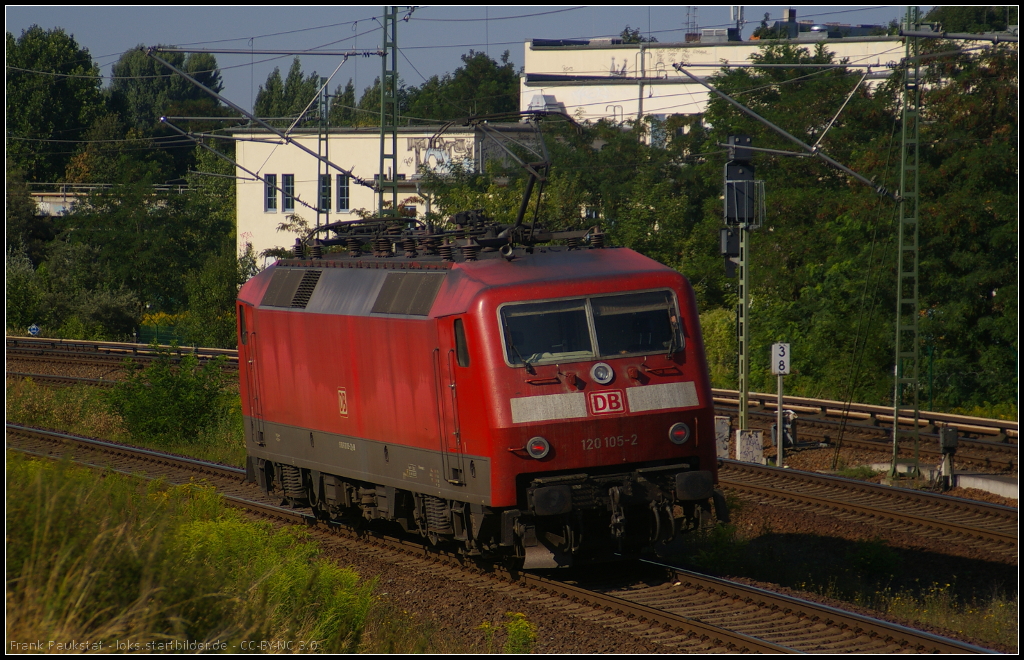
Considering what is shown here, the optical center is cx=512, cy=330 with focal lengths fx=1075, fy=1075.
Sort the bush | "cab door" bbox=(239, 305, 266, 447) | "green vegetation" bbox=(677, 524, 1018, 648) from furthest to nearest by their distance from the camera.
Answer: the bush, "cab door" bbox=(239, 305, 266, 447), "green vegetation" bbox=(677, 524, 1018, 648)

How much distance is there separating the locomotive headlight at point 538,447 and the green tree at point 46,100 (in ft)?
241

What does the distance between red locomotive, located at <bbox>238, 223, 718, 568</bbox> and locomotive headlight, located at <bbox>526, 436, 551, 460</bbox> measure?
0.01m

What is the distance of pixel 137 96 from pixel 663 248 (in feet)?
286

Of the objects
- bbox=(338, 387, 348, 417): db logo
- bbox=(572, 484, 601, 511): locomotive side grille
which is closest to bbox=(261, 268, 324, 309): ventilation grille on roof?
bbox=(338, 387, 348, 417): db logo

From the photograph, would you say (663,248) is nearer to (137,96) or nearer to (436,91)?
(436,91)

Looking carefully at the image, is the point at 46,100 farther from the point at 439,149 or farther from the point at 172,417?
the point at 172,417

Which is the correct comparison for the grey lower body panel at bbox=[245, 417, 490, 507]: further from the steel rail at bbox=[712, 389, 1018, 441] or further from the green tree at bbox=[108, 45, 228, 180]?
the green tree at bbox=[108, 45, 228, 180]

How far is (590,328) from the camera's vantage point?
35.9 ft

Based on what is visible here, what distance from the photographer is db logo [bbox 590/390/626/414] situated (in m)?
10.7

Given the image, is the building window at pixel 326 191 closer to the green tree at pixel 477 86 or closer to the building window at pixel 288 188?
the building window at pixel 288 188

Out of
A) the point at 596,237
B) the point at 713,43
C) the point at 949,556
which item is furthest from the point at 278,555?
the point at 713,43

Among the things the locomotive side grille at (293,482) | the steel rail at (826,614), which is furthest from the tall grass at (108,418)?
the steel rail at (826,614)

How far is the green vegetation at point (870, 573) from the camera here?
39.0 ft

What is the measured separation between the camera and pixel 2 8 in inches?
423
